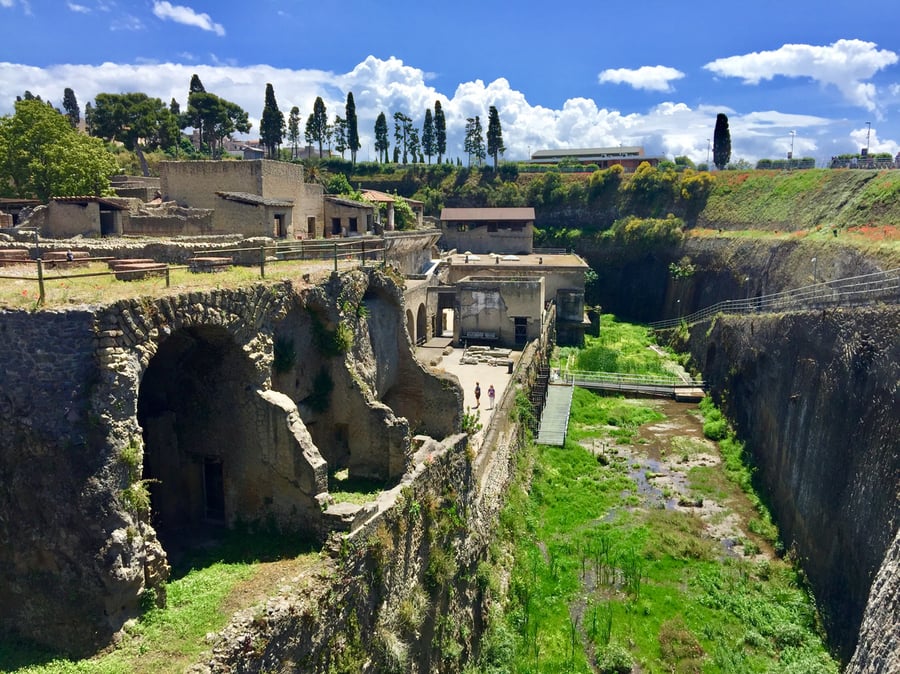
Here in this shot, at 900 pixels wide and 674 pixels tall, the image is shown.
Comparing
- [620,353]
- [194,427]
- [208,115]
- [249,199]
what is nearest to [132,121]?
[208,115]

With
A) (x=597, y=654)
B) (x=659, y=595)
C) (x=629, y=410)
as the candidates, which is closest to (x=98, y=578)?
(x=597, y=654)

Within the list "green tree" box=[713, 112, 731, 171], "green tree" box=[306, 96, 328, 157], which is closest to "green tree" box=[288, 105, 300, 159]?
"green tree" box=[306, 96, 328, 157]

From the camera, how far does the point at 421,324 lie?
A: 115 feet

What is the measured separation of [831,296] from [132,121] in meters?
67.9

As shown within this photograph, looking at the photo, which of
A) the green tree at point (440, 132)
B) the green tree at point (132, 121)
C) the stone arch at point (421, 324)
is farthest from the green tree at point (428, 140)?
the stone arch at point (421, 324)

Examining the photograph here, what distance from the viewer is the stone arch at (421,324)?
114 ft

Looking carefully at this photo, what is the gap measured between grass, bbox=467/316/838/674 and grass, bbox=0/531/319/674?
6656mm

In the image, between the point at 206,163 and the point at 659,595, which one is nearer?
the point at 659,595

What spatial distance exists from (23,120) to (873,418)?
38023mm

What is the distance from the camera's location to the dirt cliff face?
15.8 m

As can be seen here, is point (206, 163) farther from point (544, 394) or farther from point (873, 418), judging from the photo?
point (873, 418)

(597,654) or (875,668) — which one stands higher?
(875,668)

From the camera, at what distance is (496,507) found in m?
19.1

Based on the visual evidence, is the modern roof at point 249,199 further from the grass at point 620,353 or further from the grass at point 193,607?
the grass at point 620,353
